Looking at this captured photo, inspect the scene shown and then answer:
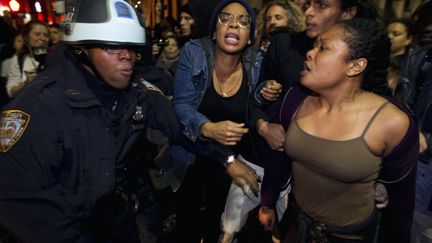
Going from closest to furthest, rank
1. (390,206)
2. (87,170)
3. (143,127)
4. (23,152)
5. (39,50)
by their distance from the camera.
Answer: (23,152)
(87,170)
(390,206)
(143,127)
(39,50)

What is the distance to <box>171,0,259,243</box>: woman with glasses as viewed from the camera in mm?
2504

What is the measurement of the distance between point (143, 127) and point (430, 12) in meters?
2.64

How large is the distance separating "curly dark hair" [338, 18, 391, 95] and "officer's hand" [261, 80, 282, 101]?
2.39 ft

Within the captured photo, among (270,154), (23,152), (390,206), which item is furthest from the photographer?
(270,154)

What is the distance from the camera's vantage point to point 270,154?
2371 mm

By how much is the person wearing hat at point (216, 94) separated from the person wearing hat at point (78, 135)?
602 millimetres

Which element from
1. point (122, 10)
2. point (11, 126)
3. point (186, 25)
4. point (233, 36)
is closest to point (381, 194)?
point (233, 36)

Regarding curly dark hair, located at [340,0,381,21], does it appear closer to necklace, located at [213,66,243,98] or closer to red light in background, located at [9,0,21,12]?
necklace, located at [213,66,243,98]

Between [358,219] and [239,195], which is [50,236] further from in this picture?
[358,219]

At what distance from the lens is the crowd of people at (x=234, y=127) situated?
1.65 meters

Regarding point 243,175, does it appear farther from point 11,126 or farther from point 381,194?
point 11,126

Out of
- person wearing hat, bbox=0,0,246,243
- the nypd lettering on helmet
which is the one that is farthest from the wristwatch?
the nypd lettering on helmet

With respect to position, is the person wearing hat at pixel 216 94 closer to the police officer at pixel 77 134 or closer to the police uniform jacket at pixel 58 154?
the police officer at pixel 77 134

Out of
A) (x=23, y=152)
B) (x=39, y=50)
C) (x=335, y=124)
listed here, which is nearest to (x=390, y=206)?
(x=335, y=124)
